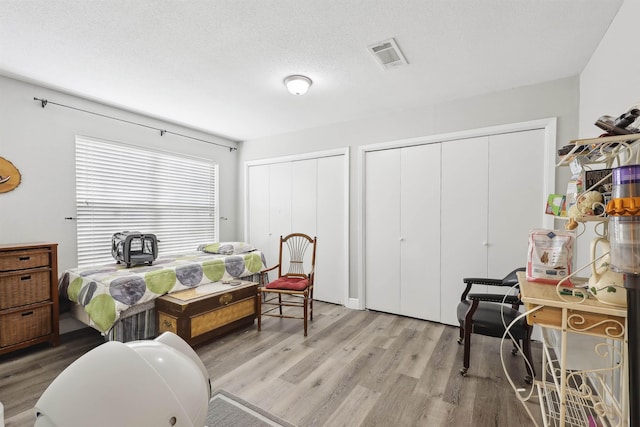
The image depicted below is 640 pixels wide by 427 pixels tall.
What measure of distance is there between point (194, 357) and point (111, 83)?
307 centimetres

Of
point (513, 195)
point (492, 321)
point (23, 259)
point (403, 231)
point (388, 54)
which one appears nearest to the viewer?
point (492, 321)

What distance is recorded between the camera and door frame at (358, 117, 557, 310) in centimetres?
264

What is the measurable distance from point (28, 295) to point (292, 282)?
2.29m

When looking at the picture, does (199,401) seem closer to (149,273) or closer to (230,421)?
(230,421)

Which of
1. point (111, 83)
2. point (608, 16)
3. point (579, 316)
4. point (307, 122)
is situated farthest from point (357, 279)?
point (111, 83)

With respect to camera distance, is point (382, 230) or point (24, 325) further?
point (382, 230)

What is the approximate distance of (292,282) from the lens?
3.14 meters

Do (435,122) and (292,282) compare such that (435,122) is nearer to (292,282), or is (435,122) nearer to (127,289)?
(292,282)

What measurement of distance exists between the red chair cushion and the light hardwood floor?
0.46 m

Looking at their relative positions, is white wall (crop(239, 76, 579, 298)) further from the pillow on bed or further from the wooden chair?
the pillow on bed

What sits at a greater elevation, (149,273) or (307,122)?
(307,122)

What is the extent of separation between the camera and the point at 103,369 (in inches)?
19.5

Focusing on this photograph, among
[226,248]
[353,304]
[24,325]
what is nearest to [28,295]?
[24,325]

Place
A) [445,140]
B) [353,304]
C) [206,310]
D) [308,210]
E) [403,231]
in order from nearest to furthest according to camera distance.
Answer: [206,310]
[445,140]
[403,231]
[353,304]
[308,210]
